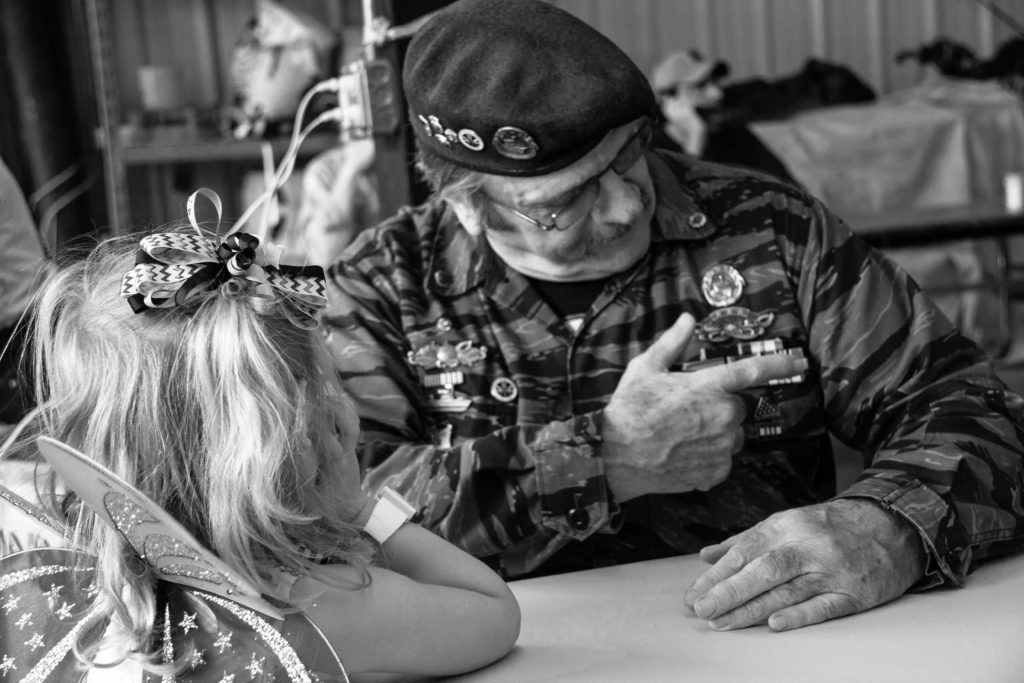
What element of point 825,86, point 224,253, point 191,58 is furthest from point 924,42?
point 224,253

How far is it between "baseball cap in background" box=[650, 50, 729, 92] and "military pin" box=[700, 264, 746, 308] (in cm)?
332

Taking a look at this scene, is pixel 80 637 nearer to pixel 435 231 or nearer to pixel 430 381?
pixel 430 381

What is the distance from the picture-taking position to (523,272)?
1799 millimetres

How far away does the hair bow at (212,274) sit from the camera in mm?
1033

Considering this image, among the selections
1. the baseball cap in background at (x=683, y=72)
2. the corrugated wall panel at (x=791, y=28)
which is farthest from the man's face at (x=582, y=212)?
the corrugated wall panel at (x=791, y=28)

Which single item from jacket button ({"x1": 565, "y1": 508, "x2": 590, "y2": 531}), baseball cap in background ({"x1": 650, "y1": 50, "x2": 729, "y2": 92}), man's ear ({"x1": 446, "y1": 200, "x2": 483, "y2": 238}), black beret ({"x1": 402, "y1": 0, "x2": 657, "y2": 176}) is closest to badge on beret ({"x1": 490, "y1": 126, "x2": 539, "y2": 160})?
black beret ({"x1": 402, "y1": 0, "x2": 657, "y2": 176})

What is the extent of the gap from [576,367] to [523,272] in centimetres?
15

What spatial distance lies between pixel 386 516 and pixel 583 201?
2.07ft

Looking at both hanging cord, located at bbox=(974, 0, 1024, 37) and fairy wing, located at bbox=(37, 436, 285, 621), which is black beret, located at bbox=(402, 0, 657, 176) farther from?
hanging cord, located at bbox=(974, 0, 1024, 37)

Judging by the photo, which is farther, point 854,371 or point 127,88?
point 127,88

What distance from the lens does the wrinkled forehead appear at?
64.9 inches

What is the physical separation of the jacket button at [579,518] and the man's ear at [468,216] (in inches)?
16.8

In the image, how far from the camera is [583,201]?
1.68m

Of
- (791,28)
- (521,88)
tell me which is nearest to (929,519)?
(521,88)
